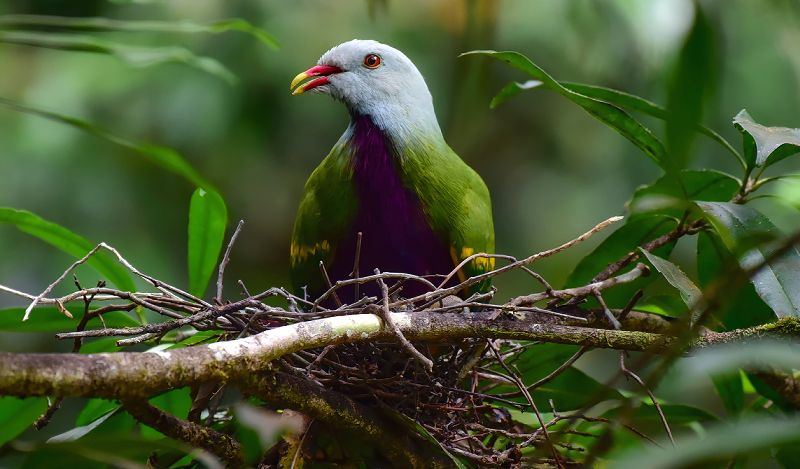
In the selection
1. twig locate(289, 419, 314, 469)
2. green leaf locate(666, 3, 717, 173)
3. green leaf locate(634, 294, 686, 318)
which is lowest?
→ twig locate(289, 419, 314, 469)

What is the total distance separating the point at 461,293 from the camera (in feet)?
7.49

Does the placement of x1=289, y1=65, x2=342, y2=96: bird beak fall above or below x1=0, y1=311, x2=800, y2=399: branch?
above

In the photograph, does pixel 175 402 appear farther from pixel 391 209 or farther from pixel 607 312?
pixel 607 312

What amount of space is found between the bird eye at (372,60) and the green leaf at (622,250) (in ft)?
2.85

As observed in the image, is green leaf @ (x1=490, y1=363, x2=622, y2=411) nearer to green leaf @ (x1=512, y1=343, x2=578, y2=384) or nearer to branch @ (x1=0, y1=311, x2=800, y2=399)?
green leaf @ (x1=512, y1=343, x2=578, y2=384)

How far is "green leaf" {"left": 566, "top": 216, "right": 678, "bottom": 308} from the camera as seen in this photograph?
207 centimetres

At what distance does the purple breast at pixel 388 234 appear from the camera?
2285 mm

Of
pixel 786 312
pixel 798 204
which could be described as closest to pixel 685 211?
pixel 798 204

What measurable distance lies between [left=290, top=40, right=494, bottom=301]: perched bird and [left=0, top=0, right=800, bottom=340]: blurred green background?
2.90 meters

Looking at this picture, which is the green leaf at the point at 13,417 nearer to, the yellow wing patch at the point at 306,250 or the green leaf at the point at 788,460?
the yellow wing patch at the point at 306,250

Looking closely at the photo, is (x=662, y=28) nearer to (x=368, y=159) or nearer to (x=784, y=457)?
(x=784, y=457)

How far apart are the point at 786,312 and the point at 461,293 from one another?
2.75 feet

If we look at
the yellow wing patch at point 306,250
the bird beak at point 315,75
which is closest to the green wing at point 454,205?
the yellow wing patch at point 306,250

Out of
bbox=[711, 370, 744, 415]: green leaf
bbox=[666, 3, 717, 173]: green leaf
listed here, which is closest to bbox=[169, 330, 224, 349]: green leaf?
bbox=[711, 370, 744, 415]: green leaf
